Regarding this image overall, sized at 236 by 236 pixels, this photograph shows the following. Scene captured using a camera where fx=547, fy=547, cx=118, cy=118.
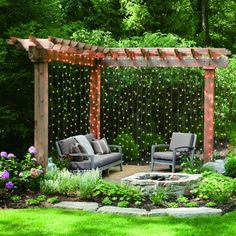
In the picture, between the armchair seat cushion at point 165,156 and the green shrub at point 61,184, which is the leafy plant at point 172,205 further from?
the armchair seat cushion at point 165,156

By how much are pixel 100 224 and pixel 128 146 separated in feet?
21.6

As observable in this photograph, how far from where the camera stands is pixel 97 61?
1269 centimetres

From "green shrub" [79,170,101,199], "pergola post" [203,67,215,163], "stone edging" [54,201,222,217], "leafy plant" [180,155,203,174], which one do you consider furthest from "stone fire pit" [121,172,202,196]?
"pergola post" [203,67,215,163]

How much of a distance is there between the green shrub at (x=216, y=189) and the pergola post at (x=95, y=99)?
4604 mm

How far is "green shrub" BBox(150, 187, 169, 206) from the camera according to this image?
26.0ft

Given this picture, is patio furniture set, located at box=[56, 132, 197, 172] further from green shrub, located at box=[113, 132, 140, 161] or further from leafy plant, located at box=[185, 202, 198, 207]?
leafy plant, located at box=[185, 202, 198, 207]

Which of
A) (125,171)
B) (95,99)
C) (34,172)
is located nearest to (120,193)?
(34,172)

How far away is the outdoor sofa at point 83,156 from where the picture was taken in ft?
33.3

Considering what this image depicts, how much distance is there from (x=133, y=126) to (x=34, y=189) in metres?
6.03

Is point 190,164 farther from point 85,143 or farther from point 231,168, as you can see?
point 85,143

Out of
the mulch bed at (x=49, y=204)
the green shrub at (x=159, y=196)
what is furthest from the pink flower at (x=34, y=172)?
the green shrub at (x=159, y=196)

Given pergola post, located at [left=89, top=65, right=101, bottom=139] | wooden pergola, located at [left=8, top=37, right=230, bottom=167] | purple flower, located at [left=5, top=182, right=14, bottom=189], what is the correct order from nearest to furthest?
1. purple flower, located at [left=5, top=182, right=14, bottom=189]
2. wooden pergola, located at [left=8, top=37, right=230, bottom=167]
3. pergola post, located at [left=89, top=65, right=101, bottom=139]

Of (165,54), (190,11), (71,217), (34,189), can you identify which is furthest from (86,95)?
A: (190,11)

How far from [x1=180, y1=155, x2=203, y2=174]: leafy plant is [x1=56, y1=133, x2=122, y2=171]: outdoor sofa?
1442 millimetres
